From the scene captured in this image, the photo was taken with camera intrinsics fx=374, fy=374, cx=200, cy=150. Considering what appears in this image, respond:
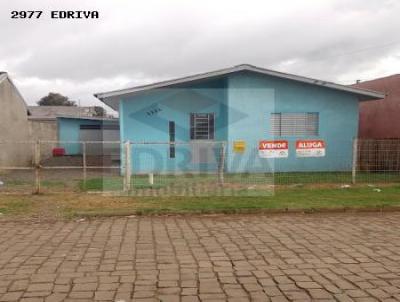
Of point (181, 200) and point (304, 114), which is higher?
point (304, 114)

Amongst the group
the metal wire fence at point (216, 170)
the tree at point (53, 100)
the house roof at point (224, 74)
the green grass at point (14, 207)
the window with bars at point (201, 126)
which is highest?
the tree at point (53, 100)

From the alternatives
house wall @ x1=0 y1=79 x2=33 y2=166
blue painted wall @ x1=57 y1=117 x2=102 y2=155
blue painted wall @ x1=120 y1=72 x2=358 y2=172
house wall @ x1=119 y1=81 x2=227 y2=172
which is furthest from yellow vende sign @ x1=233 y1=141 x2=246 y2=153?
blue painted wall @ x1=57 y1=117 x2=102 y2=155

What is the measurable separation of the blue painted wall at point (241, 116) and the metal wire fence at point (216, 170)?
0.04m

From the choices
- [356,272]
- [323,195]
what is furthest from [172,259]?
[323,195]

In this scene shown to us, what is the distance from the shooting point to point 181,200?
29.0ft

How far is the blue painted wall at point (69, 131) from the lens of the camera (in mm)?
27994

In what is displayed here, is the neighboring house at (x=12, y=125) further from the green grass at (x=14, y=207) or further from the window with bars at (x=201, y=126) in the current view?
the green grass at (x=14, y=207)

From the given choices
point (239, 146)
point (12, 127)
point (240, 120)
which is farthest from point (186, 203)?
point (12, 127)

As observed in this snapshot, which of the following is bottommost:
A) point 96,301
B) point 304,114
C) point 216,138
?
point 96,301

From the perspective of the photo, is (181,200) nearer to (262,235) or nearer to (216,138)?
(262,235)

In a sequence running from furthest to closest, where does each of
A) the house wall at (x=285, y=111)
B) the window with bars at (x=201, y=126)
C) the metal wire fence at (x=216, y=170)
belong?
1. the window with bars at (x=201, y=126)
2. the house wall at (x=285, y=111)
3. the metal wire fence at (x=216, y=170)

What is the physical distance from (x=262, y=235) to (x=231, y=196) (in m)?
3.43

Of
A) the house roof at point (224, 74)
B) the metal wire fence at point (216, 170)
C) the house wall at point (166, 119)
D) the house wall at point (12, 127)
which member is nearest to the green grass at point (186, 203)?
the metal wire fence at point (216, 170)

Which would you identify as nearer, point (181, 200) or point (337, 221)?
point (337, 221)
